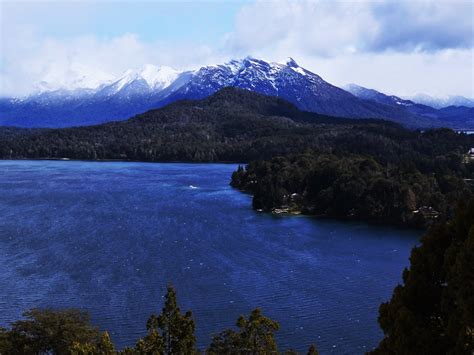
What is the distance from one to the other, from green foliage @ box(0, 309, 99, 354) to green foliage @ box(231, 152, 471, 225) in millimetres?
41530

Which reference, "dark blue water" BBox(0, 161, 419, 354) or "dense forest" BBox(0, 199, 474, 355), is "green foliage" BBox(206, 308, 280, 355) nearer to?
"dense forest" BBox(0, 199, 474, 355)

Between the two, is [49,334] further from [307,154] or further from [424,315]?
[307,154]

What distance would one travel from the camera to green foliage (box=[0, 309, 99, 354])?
20.3 meters

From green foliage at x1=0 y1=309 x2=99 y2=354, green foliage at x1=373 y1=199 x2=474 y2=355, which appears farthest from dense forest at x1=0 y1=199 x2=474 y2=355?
green foliage at x1=0 y1=309 x2=99 y2=354

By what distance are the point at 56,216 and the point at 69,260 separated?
61.2 feet

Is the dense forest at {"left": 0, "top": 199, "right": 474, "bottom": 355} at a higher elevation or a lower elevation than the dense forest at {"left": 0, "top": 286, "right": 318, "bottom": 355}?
higher

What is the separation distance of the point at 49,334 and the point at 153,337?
720 cm

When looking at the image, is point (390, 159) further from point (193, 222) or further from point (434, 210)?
point (193, 222)

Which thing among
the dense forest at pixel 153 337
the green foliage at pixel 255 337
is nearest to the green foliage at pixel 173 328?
the dense forest at pixel 153 337

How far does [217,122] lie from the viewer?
185 metres

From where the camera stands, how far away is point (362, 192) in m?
62.5

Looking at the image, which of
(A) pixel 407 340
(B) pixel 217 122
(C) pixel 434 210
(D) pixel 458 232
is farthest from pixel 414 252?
(B) pixel 217 122

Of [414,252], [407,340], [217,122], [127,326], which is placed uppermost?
[217,122]

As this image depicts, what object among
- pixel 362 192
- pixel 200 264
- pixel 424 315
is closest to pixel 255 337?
pixel 424 315
